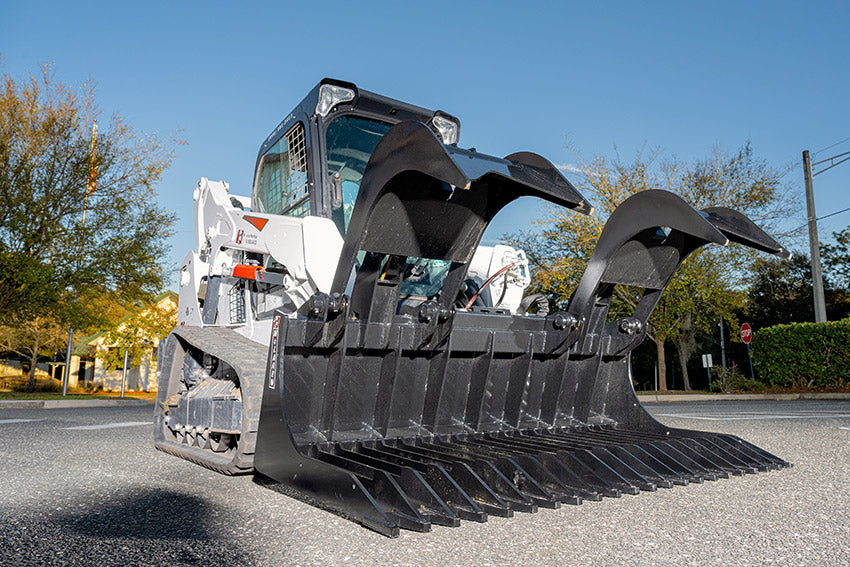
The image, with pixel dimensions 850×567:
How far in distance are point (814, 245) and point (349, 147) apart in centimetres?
1895

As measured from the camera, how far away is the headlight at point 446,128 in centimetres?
543

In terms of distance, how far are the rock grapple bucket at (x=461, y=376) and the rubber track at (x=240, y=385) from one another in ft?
1.08

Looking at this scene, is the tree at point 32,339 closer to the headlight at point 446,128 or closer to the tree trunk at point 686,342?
the tree trunk at point 686,342

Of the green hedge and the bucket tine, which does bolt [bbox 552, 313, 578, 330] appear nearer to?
the bucket tine

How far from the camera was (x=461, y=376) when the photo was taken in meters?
4.08

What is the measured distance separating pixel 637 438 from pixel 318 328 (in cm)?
200

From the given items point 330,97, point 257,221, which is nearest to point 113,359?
point 257,221

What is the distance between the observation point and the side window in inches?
190

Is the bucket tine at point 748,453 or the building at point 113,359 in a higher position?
the bucket tine at point 748,453

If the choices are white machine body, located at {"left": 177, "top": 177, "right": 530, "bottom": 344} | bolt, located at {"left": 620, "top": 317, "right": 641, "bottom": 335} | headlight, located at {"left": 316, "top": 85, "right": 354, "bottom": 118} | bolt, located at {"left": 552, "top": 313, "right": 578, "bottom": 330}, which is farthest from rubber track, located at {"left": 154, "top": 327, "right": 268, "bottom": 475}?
bolt, located at {"left": 620, "top": 317, "right": 641, "bottom": 335}

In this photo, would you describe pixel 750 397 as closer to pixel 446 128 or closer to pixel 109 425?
pixel 446 128

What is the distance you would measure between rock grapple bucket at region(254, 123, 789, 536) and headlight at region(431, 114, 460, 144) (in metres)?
1.78

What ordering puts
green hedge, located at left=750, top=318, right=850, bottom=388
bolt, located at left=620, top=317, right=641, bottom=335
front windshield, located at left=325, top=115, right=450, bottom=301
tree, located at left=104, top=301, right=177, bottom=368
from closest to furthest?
bolt, located at left=620, top=317, right=641, bottom=335 → front windshield, located at left=325, top=115, right=450, bottom=301 → green hedge, located at left=750, top=318, right=850, bottom=388 → tree, located at left=104, top=301, right=177, bottom=368

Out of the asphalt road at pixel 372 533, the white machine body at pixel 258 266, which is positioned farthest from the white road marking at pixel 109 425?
the asphalt road at pixel 372 533
